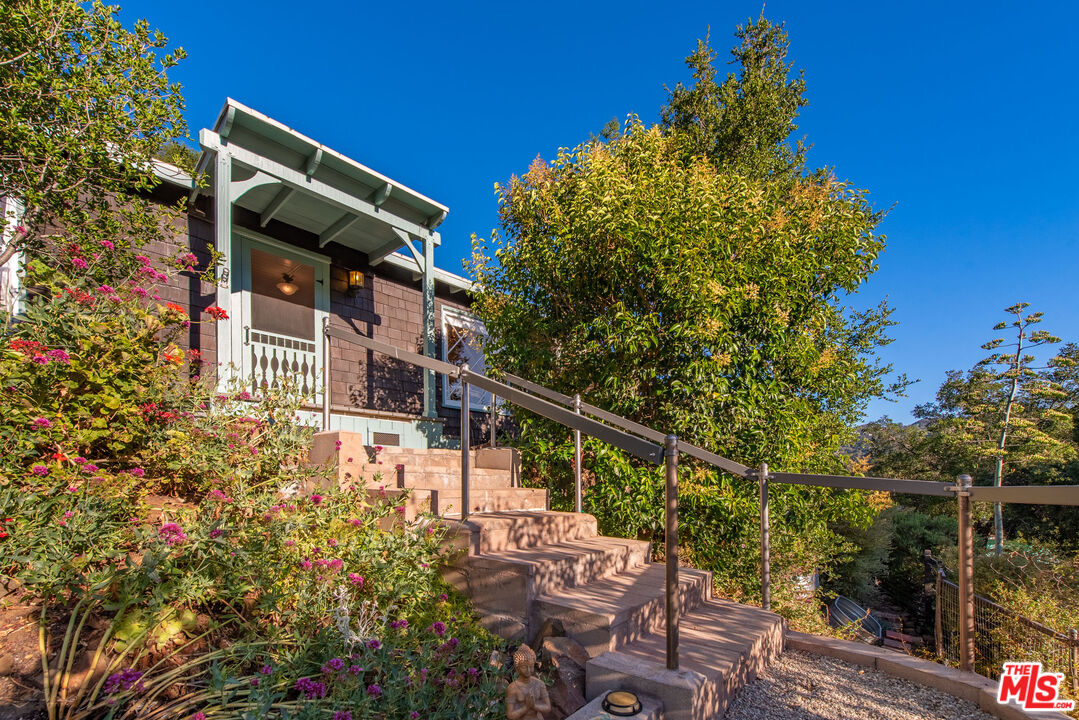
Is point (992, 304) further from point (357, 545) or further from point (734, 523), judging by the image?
point (357, 545)

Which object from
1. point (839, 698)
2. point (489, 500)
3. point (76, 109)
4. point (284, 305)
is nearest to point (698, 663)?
point (839, 698)

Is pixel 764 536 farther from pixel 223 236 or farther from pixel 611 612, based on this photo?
pixel 223 236

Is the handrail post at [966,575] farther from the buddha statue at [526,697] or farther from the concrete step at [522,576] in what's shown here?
the buddha statue at [526,697]

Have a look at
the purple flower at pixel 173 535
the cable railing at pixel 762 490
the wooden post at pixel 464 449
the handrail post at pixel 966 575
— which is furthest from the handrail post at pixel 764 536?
the purple flower at pixel 173 535

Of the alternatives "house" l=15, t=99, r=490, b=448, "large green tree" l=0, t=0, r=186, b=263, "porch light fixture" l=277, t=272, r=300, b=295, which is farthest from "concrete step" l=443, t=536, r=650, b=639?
"porch light fixture" l=277, t=272, r=300, b=295

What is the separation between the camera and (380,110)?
645 inches

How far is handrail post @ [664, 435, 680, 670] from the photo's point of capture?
2.26 metres

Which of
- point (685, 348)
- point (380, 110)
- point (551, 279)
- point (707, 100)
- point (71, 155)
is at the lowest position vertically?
point (685, 348)

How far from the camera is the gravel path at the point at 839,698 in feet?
7.95

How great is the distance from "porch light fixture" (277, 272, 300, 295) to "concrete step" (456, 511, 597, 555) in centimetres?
483

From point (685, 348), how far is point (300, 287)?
4.94 m

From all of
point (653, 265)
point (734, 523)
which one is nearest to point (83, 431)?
point (653, 265)

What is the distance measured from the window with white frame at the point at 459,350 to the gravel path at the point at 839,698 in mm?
5793

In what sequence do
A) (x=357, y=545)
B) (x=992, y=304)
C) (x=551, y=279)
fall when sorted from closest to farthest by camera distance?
1. (x=357, y=545)
2. (x=551, y=279)
3. (x=992, y=304)
